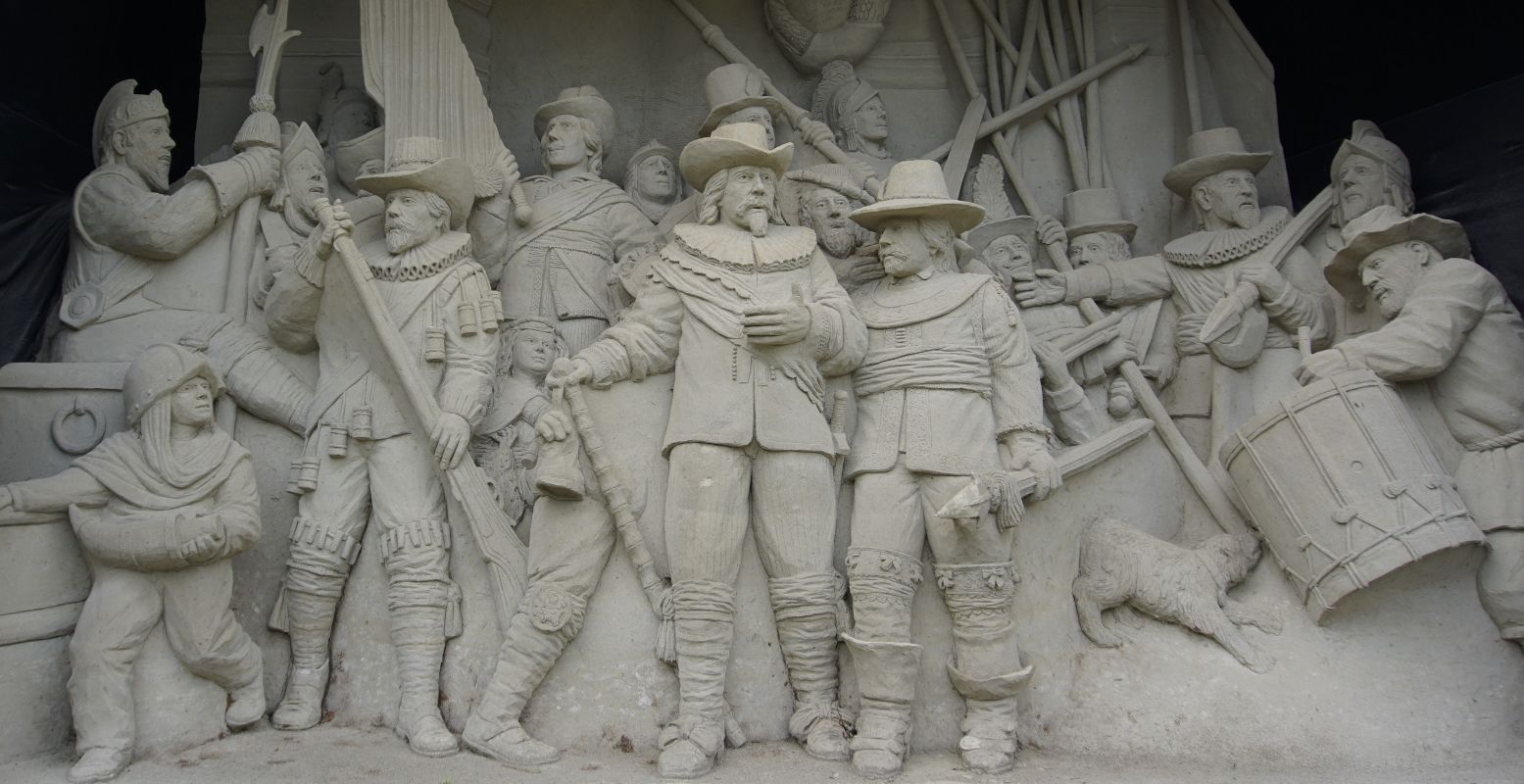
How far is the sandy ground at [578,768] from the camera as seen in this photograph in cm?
450

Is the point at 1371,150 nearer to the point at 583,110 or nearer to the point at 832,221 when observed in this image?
the point at 832,221

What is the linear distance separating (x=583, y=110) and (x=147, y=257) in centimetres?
197

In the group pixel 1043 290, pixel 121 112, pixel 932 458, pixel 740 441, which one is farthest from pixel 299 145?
pixel 1043 290

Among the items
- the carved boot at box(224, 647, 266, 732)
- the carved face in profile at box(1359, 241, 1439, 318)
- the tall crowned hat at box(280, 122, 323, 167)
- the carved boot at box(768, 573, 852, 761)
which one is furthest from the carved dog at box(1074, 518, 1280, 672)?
the tall crowned hat at box(280, 122, 323, 167)

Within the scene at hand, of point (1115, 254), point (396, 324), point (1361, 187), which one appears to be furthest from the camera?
point (1115, 254)

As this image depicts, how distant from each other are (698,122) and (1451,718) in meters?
4.19

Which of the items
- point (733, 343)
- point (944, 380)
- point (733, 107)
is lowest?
point (944, 380)

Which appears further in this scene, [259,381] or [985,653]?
[259,381]

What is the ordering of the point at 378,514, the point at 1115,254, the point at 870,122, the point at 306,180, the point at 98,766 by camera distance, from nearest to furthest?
the point at 98,766 < the point at 378,514 < the point at 306,180 < the point at 1115,254 < the point at 870,122

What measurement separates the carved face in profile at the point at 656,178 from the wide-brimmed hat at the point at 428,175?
36.0 inches

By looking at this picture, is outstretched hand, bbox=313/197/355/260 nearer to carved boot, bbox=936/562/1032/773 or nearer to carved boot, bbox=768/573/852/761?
carved boot, bbox=768/573/852/761

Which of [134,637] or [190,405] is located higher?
[190,405]

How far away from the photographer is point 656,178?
20.5ft

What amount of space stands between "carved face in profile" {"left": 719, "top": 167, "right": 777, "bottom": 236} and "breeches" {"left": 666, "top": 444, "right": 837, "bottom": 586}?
3.09 ft
